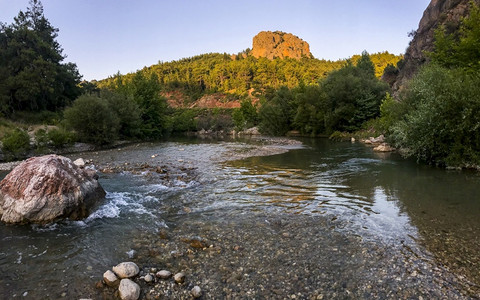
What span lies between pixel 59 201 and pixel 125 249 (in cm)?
374

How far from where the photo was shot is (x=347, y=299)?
5285mm

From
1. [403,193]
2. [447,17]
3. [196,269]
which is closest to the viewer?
[196,269]

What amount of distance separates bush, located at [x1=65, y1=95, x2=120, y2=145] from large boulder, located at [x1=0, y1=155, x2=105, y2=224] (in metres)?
28.0

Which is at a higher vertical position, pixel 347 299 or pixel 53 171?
pixel 53 171

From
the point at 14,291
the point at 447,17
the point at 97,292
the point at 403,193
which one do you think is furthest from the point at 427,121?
the point at 447,17

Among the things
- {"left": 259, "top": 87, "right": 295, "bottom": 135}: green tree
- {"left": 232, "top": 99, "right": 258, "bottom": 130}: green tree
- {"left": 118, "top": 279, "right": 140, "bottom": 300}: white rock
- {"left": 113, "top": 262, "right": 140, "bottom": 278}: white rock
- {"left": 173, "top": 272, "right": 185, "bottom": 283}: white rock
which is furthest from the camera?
{"left": 232, "top": 99, "right": 258, "bottom": 130}: green tree

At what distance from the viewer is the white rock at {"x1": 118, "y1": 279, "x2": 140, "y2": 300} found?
5270mm

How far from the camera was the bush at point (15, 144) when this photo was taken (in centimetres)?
2689

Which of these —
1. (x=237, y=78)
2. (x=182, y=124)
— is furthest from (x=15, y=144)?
(x=237, y=78)

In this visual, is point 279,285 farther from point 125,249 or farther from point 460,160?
point 460,160

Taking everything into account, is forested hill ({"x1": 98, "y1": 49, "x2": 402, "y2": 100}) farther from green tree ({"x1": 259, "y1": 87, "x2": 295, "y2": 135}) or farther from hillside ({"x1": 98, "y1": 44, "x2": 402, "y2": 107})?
green tree ({"x1": 259, "y1": 87, "x2": 295, "y2": 135})

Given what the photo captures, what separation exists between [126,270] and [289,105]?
61.0m

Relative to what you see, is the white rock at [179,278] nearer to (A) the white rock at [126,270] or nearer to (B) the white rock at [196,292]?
(B) the white rock at [196,292]

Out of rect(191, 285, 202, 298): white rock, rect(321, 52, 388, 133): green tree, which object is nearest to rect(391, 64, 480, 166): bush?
rect(191, 285, 202, 298): white rock
